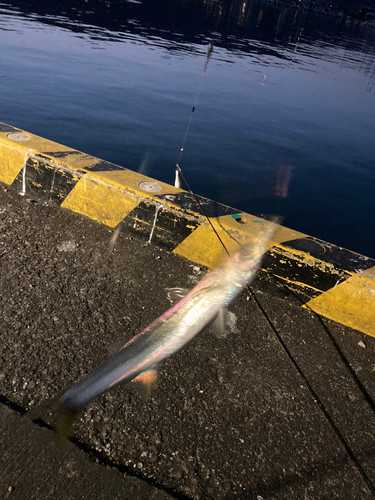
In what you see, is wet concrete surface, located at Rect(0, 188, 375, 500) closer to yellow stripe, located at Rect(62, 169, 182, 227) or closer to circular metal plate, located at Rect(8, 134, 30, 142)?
yellow stripe, located at Rect(62, 169, 182, 227)

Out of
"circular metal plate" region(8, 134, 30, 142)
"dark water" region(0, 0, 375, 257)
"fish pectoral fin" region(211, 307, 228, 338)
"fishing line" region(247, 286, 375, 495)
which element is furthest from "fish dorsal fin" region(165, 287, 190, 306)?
"dark water" region(0, 0, 375, 257)

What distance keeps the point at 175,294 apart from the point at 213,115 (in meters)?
8.01

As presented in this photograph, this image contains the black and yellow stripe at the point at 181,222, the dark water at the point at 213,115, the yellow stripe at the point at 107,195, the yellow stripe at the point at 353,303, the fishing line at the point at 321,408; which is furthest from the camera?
the dark water at the point at 213,115

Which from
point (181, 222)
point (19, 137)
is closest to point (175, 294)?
point (181, 222)

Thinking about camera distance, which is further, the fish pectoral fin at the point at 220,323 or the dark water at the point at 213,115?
the dark water at the point at 213,115

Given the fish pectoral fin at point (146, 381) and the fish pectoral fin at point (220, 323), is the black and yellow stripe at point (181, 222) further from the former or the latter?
the fish pectoral fin at point (146, 381)

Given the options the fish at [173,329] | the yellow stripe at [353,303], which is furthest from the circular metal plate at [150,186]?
the yellow stripe at [353,303]

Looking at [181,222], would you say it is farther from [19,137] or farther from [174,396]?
[19,137]

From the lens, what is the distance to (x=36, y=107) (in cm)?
877

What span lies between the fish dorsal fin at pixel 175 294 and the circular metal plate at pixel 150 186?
3.55 feet

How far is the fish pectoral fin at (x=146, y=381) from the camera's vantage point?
2.30 metres

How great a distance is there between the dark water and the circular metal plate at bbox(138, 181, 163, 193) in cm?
246

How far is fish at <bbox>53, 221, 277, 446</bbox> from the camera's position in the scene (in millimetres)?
2209

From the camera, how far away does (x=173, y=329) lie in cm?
282
